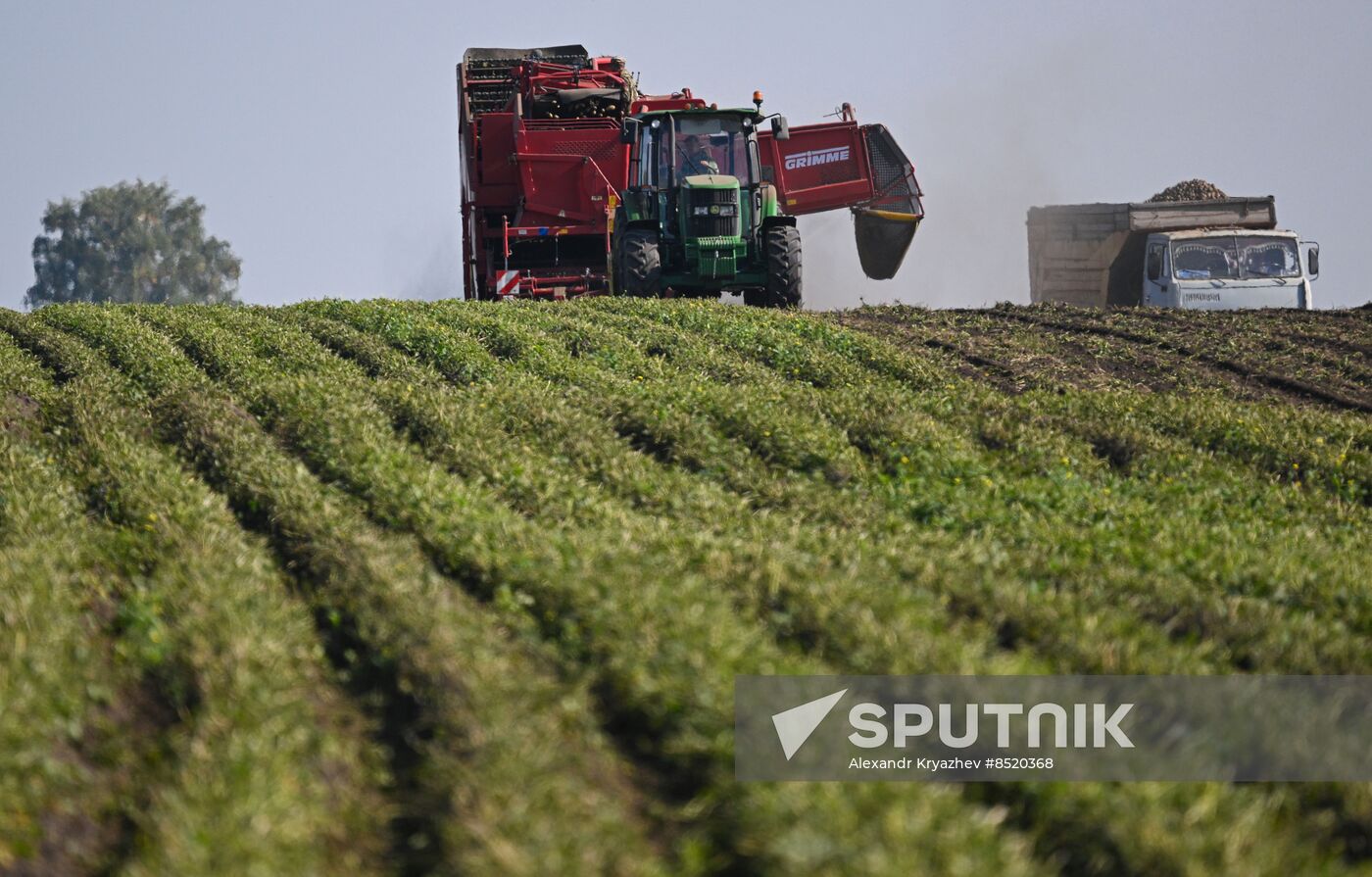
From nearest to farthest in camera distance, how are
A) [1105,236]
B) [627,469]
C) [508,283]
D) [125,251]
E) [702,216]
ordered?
[627,469] → [702,216] → [508,283] → [1105,236] → [125,251]

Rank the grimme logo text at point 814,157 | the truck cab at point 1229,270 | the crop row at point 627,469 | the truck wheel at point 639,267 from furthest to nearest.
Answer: the grimme logo text at point 814,157
the truck cab at point 1229,270
the truck wheel at point 639,267
the crop row at point 627,469

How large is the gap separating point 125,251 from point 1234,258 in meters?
76.0

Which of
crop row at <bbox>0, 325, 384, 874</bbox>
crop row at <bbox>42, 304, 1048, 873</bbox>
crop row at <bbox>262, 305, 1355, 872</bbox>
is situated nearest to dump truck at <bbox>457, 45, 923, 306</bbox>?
crop row at <bbox>262, 305, 1355, 872</bbox>

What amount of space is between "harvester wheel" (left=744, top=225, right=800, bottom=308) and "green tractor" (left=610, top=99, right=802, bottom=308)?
14mm

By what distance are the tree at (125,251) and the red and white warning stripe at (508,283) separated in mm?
65489

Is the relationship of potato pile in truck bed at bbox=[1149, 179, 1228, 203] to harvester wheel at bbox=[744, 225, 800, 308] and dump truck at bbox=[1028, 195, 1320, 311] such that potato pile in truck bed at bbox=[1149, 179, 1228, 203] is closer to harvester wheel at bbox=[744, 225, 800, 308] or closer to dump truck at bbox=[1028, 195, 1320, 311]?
dump truck at bbox=[1028, 195, 1320, 311]

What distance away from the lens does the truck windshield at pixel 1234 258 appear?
23734 mm

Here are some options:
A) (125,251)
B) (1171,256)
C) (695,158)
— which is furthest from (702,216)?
(125,251)

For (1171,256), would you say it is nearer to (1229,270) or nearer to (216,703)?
(1229,270)

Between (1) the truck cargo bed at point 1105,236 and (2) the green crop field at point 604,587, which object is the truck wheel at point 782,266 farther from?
(1) the truck cargo bed at point 1105,236

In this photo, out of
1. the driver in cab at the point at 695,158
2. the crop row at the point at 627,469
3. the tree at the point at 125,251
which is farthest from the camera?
the tree at the point at 125,251

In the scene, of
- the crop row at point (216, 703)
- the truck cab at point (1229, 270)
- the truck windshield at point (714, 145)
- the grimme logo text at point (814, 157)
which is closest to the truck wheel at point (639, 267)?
the truck windshield at point (714, 145)

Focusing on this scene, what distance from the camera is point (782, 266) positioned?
19.7m

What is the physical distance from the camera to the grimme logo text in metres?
25.2
